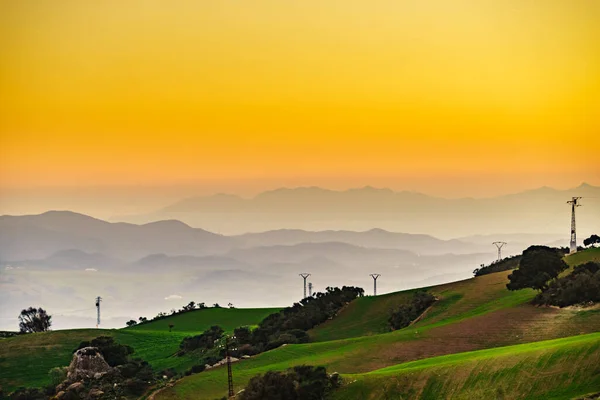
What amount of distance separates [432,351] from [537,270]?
23597 mm

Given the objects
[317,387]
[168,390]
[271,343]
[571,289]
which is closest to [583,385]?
[317,387]

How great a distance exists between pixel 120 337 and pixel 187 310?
38.7m

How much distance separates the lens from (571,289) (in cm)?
8212

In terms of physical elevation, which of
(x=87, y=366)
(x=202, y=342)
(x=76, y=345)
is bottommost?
(x=87, y=366)

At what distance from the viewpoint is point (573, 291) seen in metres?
81.7

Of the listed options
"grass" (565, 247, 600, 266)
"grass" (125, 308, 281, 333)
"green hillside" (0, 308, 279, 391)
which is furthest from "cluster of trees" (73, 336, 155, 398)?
"grass" (565, 247, 600, 266)

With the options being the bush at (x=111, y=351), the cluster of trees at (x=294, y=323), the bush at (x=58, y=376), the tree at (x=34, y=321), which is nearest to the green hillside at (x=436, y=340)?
the cluster of trees at (x=294, y=323)

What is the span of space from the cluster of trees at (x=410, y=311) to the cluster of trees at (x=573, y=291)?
20131mm

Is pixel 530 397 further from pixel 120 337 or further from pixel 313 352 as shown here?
pixel 120 337

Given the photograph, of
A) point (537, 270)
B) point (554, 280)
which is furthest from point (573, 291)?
point (554, 280)

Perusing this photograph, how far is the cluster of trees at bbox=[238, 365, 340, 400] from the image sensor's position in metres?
62.3

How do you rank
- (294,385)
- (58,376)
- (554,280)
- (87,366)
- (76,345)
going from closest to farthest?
(294,385) → (554,280) → (87,366) → (58,376) → (76,345)

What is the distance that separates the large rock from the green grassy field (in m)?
10.1

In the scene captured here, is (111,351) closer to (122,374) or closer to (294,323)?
(122,374)
